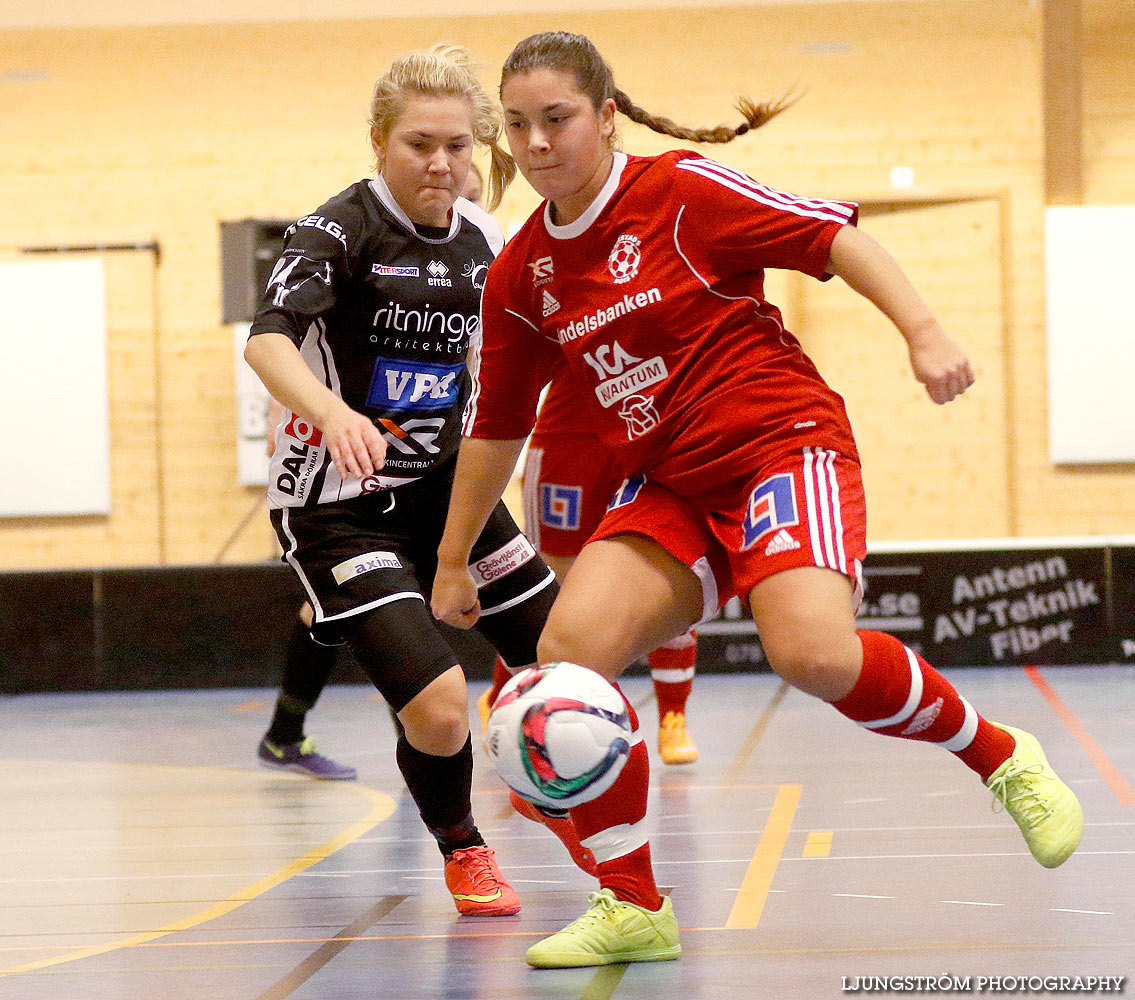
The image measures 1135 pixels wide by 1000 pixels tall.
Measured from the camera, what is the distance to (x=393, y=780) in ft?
15.5

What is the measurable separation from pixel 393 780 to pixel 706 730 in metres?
1.41

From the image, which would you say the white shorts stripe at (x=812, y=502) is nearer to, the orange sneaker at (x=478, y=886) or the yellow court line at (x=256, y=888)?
the orange sneaker at (x=478, y=886)

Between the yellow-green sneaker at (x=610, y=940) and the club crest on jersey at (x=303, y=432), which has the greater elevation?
the club crest on jersey at (x=303, y=432)

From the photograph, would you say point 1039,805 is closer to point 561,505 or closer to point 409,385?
point 409,385

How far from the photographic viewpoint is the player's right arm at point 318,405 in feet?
7.50

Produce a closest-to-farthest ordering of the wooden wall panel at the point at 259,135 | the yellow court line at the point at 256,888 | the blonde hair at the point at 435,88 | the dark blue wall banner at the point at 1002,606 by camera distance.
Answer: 1. the yellow court line at the point at 256,888
2. the blonde hair at the point at 435,88
3. the dark blue wall banner at the point at 1002,606
4. the wooden wall panel at the point at 259,135

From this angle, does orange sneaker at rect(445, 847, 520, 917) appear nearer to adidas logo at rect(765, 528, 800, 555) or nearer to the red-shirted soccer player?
the red-shirted soccer player

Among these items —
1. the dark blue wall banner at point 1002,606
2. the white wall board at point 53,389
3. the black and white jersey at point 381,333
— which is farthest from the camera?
the white wall board at point 53,389

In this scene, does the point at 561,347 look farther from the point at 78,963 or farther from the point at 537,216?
the point at 78,963

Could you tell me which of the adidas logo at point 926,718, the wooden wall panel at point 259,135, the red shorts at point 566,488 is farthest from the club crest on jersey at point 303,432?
the wooden wall panel at point 259,135

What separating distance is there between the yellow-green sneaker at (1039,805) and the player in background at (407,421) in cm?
98

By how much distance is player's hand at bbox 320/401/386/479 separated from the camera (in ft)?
7.45

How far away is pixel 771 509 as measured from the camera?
2346 millimetres

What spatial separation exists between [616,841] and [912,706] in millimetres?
540
